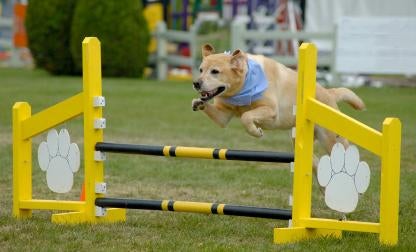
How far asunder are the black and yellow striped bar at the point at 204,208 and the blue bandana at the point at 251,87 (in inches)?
36.7

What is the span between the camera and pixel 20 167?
702 centimetres

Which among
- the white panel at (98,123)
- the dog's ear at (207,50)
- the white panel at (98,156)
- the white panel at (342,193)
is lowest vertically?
the white panel at (342,193)

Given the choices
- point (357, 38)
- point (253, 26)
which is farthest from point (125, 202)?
point (253, 26)

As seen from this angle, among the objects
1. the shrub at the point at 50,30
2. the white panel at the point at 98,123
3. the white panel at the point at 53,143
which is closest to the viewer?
the white panel at the point at 98,123

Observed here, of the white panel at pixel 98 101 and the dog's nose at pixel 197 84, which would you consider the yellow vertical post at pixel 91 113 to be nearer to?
the white panel at pixel 98 101

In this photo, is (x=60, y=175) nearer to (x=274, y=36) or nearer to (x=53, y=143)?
(x=53, y=143)

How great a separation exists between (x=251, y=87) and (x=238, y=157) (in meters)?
0.87

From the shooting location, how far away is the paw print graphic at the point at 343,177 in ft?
19.0

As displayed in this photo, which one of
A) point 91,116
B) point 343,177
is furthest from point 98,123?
point 343,177

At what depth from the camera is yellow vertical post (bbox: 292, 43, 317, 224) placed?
19.7 ft

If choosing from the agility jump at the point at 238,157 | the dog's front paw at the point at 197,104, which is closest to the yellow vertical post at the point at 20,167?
the agility jump at the point at 238,157

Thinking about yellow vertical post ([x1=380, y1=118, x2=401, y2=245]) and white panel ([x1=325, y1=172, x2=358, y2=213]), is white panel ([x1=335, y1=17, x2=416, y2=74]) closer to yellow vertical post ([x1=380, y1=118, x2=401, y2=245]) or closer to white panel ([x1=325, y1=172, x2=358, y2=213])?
white panel ([x1=325, y1=172, x2=358, y2=213])

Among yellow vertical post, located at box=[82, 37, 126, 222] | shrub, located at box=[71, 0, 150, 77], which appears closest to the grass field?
yellow vertical post, located at box=[82, 37, 126, 222]

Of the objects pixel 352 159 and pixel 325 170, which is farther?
pixel 325 170
